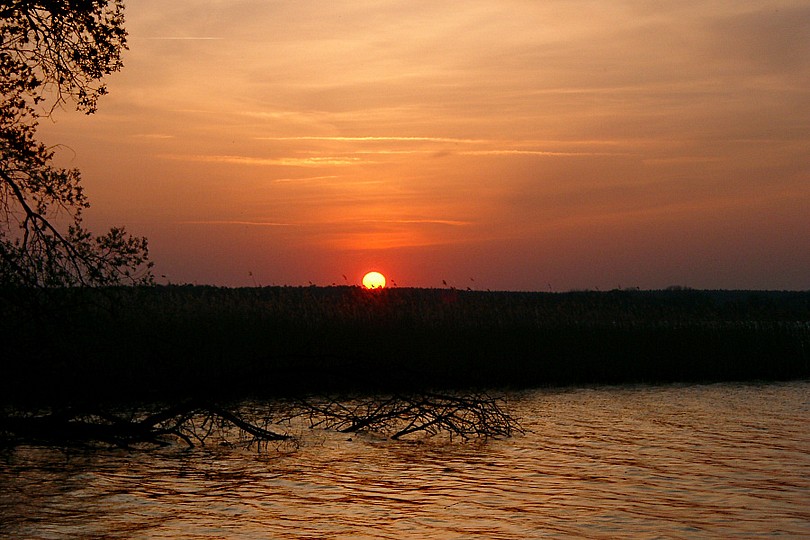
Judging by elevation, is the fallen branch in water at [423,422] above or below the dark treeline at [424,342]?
below

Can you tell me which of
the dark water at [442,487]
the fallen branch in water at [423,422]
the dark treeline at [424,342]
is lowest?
the dark water at [442,487]

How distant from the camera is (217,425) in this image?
14.7 metres

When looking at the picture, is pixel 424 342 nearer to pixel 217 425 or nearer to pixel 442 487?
pixel 217 425

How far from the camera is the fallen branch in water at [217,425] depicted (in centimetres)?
1222

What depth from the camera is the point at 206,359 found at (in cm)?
1962

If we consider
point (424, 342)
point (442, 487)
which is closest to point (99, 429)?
point (442, 487)

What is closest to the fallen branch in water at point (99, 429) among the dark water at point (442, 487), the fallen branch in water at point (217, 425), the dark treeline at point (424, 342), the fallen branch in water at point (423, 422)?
the fallen branch in water at point (217, 425)

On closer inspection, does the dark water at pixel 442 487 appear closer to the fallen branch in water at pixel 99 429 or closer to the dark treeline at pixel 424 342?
the fallen branch in water at pixel 99 429

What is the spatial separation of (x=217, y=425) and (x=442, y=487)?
5249mm

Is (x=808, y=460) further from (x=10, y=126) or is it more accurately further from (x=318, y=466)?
(x=10, y=126)

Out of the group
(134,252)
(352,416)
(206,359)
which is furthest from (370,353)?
(134,252)

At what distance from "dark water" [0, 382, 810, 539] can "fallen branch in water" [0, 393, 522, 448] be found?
0.32 metres

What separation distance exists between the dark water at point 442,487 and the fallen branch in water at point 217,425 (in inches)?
12.5

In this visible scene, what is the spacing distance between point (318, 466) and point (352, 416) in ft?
9.83
